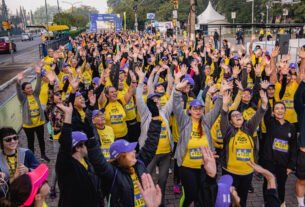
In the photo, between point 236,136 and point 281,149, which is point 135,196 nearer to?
point 236,136

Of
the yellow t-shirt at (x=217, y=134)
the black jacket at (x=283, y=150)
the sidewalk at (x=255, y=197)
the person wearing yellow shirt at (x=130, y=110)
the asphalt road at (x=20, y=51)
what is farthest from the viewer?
the asphalt road at (x=20, y=51)

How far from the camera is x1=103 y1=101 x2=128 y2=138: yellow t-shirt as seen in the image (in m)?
6.03

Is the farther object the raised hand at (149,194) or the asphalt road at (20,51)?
the asphalt road at (20,51)

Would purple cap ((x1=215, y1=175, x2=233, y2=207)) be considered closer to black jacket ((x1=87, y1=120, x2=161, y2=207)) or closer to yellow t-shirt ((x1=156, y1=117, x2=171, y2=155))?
black jacket ((x1=87, y1=120, x2=161, y2=207))

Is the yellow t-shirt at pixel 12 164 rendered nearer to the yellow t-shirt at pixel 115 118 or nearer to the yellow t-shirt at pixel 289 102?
the yellow t-shirt at pixel 115 118

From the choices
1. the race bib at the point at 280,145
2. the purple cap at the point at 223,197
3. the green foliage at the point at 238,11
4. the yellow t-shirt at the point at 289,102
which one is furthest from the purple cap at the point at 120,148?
the green foliage at the point at 238,11

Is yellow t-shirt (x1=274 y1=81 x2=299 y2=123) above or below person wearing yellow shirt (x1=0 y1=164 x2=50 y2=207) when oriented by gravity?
below

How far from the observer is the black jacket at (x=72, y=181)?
11.1ft

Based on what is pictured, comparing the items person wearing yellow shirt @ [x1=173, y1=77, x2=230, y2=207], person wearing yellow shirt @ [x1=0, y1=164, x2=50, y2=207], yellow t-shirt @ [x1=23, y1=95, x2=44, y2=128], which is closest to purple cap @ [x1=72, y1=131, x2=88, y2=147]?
person wearing yellow shirt @ [x1=0, y1=164, x2=50, y2=207]

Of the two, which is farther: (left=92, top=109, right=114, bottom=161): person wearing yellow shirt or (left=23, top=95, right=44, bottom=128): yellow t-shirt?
(left=23, top=95, right=44, bottom=128): yellow t-shirt

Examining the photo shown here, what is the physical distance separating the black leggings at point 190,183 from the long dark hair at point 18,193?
8.64 ft

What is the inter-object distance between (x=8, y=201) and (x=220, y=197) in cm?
176

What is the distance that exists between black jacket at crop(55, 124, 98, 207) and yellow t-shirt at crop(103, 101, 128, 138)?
8.25ft

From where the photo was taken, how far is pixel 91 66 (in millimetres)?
11078
